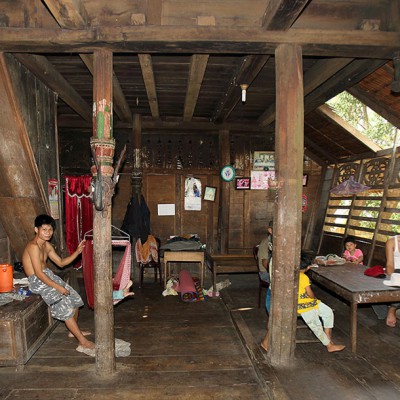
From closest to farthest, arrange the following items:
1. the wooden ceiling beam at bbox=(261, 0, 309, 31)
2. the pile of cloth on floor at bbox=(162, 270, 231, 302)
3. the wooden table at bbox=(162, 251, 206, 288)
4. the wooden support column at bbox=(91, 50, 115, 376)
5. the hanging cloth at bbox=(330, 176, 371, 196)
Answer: the wooden ceiling beam at bbox=(261, 0, 309, 31) < the wooden support column at bbox=(91, 50, 115, 376) < the pile of cloth on floor at bbox=(162, 270, 231, 302) < the hanging cloth at bbox=(330, 176, 371, 196) < the wooden table at bbox=(162, 251, 206, 288)

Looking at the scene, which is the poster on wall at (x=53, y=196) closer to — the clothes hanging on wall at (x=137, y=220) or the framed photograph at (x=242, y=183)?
the clothes hanging on wall at (x=137, y=220)

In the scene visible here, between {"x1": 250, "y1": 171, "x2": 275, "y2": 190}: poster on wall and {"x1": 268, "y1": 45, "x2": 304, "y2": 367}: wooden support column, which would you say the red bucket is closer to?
{"x1": 268, "y1": 45, "x2": 304, "y2": 367}: wooden support column

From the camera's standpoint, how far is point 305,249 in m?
9.20

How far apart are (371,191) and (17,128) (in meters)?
7.14

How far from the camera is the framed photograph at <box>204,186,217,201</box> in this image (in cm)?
910

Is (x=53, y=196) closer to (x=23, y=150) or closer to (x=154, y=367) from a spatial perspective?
(x=23, y=150)

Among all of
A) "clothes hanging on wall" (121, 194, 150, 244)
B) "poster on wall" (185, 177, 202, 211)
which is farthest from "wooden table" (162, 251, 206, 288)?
"poster on wall" (185, 177, 202, 211)

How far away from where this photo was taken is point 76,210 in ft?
26.9

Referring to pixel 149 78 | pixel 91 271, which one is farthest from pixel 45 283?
pixel 149 78

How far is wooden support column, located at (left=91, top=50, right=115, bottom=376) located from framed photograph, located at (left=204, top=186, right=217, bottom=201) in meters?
5.21

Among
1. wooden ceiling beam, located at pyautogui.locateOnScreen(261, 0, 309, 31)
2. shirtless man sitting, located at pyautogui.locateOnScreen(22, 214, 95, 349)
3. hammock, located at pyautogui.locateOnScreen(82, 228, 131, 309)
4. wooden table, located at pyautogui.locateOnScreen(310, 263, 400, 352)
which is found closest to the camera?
wooden ceiling beam, located at pyautogui.locateOnScreen(261, 0, 309, 31)

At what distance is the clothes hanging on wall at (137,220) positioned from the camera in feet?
26.3

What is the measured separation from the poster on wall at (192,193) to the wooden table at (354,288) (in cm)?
429

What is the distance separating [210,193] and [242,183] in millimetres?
935
